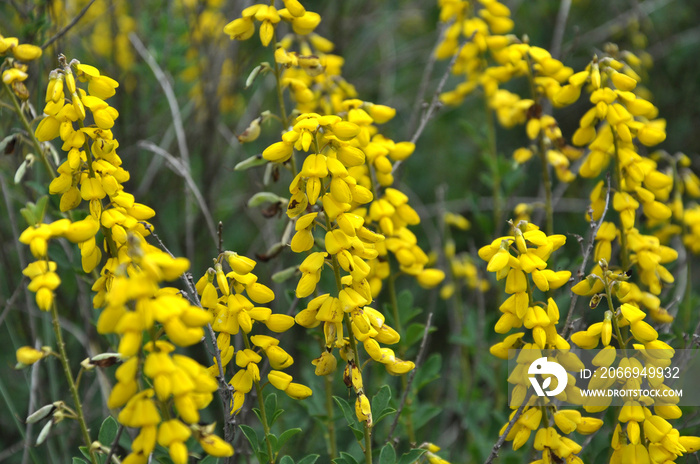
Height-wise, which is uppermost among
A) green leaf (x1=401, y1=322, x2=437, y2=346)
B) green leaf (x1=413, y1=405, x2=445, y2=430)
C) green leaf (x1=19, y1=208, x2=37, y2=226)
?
green leaf (x1=19, y1=208, x2=37, y2=226)

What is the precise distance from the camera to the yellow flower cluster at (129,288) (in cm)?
114

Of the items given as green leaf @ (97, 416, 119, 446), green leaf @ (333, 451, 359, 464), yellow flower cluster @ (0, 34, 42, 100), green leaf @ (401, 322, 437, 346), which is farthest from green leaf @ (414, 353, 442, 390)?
yellow flower cluster @ (0, 34, 42, 100)

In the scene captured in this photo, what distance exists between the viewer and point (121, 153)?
326cm

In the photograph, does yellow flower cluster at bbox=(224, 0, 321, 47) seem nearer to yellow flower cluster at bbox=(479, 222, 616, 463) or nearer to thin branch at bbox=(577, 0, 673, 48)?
yellow flower cluster at bbox=(479, 222, 616, 463)

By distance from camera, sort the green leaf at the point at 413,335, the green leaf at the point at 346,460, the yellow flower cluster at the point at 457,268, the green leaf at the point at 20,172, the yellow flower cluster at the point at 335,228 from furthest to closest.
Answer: the yellow flower cluster at the point at 457,268 → the green leaf at the point at 413,335 → the green leaf at the point at 20,172 → the green leaf at the point at 346,460 → the yellow flower cluster at the point at 335,228

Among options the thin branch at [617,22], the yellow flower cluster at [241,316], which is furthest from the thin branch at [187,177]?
the thin branch at [617,22]

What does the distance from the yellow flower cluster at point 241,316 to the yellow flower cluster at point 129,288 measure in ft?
0.49

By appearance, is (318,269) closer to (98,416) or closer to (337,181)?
(337,181)

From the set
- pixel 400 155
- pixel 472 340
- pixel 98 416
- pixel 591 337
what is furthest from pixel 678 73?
pixel 98 416

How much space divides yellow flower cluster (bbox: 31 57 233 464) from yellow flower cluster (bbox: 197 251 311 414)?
0.49ft

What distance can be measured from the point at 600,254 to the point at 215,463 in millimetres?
1307

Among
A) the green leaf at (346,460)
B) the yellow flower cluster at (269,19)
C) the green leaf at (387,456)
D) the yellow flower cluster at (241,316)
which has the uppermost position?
the yellow flower cluster at (269,19)

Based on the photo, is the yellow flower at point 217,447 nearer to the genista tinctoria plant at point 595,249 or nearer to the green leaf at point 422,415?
the genista tinctoria plant at point 595,249

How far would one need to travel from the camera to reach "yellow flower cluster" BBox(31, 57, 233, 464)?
1.14 meters
